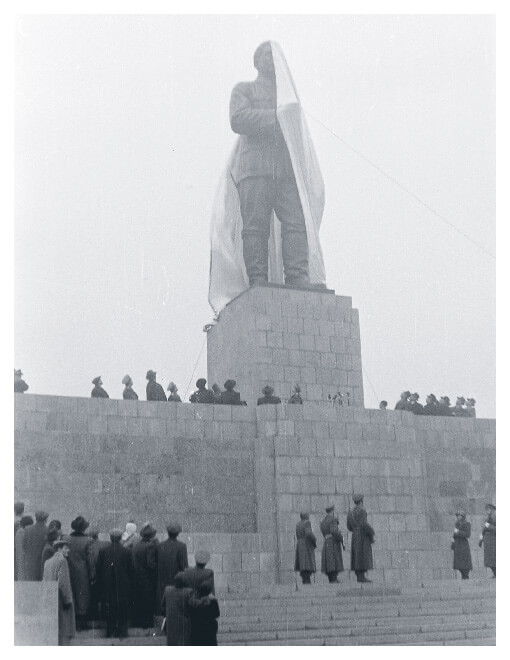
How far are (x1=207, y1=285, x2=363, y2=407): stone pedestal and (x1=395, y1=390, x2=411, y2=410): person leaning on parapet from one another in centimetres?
80

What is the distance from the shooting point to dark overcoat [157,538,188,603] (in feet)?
32.4

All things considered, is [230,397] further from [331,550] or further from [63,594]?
[63,594]

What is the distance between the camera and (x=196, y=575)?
335 inches

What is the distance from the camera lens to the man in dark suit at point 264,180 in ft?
59.7

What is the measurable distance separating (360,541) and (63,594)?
16.3ft

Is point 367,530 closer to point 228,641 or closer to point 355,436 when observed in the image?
point 355,436

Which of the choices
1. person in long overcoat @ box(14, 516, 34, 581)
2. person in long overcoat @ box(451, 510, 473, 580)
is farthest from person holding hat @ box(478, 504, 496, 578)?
person in long overcoat @ box(14, 516, 34, 581)

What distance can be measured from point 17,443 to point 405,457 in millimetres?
5650

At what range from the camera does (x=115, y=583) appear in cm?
976

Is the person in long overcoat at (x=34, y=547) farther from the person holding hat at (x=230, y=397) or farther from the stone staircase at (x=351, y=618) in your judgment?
the person holding hat at (x=230, y=397)

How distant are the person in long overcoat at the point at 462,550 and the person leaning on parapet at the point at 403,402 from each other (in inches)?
→ 129

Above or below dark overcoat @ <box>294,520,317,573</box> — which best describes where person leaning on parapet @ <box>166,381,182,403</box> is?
above

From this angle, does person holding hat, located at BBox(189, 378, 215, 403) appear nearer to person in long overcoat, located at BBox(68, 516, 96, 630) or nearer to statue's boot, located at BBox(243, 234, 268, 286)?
statue's boot, located at BBox(243, 234, 268, 286)

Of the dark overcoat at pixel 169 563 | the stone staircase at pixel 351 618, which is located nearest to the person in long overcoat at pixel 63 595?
the stone staircase at pixel 351 618
